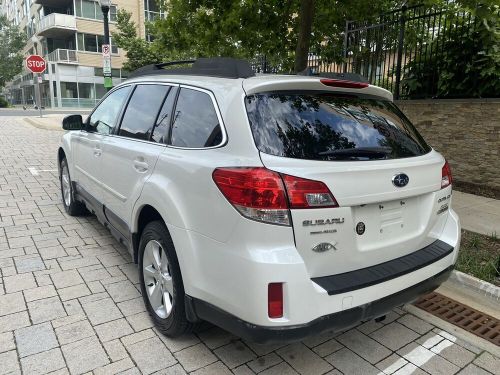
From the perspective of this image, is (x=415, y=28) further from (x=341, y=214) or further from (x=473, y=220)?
(x=341, y=214)

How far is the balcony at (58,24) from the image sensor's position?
123 feet

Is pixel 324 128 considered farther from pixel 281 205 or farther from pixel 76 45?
pixel 76 45

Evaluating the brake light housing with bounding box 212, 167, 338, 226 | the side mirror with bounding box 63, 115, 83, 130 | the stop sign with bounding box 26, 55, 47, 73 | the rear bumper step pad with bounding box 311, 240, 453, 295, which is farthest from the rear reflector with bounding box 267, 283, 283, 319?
the stop sign with bounding box 26, 55, 47, 73

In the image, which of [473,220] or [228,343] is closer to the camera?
[228,343]

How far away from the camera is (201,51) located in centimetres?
909

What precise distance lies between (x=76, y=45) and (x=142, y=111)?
133ft

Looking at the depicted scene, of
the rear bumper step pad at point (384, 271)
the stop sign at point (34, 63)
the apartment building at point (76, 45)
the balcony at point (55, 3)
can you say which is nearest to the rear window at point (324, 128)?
the rear bumper step pad at point (384, 271)

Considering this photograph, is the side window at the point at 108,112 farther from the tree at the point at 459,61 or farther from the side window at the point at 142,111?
the tree at the point at 459,61

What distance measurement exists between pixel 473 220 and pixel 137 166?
4376 mm

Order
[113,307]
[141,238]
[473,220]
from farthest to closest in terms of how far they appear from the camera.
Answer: [473,220]
[113,307]
[141,238]

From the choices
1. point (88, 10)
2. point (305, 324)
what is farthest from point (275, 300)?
point (88, 10)

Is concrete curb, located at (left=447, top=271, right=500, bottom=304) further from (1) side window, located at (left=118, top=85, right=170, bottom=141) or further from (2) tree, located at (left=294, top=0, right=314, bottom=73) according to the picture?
(2) tree, located at (left=294, top=0, right=314, bottom=73)

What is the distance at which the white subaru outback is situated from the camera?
2.15 m

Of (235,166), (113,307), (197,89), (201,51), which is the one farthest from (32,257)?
(201,51)
